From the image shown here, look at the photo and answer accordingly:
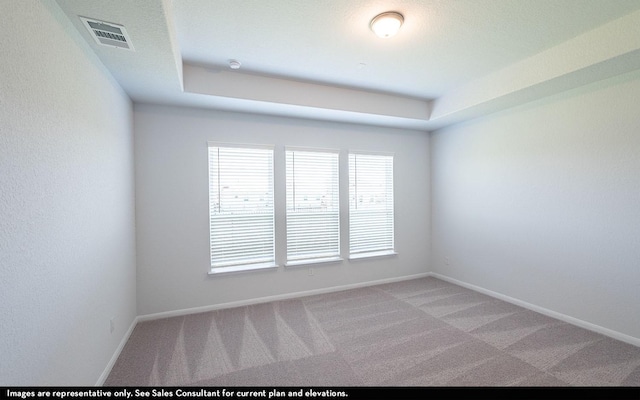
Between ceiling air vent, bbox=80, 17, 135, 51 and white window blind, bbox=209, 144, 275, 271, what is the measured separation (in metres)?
1.65

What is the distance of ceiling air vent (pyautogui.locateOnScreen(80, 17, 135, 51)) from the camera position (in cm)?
184

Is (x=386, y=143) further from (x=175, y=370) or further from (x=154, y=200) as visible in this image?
(x=175, y=370)

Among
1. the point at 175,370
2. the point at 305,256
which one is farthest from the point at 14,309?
the point at 305,256

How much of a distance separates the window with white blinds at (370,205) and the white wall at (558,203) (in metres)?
1.08

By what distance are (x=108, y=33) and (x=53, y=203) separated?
4.09ft

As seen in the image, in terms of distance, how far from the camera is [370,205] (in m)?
4.65

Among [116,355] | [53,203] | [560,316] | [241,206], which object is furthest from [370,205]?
[53,203]

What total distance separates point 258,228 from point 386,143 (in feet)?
8.44

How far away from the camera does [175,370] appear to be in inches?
93.2

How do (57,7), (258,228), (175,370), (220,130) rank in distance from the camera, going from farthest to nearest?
(258,228)
(220,130)
(175,370)
(57,7)


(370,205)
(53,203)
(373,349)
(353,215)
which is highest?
(53,203)

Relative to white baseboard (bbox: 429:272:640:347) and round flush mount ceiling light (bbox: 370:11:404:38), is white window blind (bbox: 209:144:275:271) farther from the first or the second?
white baseboard (bbox: 429:272:640:347)
